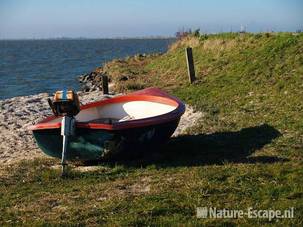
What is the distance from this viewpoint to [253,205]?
7320 mm

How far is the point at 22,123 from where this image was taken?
17.7m

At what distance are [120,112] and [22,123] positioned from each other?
185 inches

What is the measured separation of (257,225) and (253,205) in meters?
0.70

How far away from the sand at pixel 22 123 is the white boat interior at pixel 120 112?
0.91 m

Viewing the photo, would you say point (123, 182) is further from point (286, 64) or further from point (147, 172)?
point (286, 64)

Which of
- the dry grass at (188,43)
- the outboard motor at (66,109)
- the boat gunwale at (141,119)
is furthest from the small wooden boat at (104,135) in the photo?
the dry grass at (188,43)

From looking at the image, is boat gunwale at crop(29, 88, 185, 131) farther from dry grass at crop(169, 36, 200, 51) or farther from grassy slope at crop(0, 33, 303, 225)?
dry grass at crop(169, 36, 200, 51)

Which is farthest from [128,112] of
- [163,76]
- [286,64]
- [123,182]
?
[163,76]

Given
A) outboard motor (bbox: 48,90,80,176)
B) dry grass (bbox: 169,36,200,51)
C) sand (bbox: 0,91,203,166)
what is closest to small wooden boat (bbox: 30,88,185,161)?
outboard motor (bbox: 48,90,80,176)

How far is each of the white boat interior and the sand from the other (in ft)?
→ 2.98

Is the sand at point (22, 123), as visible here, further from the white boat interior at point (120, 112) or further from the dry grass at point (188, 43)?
the dry grass at point (188, 43)

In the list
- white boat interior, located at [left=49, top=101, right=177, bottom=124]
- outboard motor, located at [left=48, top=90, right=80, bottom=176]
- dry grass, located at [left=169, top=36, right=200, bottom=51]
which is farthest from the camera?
dry grass, located at [left=169, top=36, right=200, bottom=51]

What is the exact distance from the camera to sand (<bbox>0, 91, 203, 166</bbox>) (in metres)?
13.2

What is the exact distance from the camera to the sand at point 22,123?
43.3 ft
